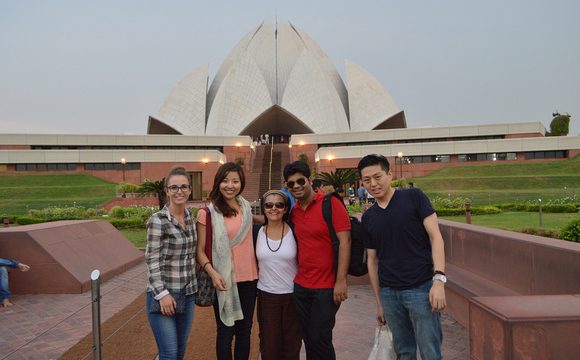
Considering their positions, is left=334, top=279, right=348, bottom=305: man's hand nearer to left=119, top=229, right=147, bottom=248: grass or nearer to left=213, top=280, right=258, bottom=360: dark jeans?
left=213, top=280, right=258, bottom=360: dark jeans

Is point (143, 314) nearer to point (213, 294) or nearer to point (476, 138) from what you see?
point (213, 294)

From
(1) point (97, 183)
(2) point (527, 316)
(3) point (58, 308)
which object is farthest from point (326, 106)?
(2) point (527, 316)

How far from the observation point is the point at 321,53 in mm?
44469

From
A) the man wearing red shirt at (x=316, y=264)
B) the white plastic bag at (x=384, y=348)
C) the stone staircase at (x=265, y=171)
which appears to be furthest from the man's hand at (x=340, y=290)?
the stone staircase at (x=265, y=171)

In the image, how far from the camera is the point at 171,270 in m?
2.39

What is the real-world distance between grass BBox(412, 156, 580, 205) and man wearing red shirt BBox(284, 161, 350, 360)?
14.6 m

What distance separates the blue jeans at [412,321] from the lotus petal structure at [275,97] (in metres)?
35.3

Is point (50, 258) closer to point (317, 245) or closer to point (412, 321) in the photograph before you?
point (317, 245)

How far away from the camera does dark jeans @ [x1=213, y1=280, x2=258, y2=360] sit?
256 centimetres

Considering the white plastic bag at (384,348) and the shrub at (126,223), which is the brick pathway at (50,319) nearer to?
the white plastic bag at (384,348)

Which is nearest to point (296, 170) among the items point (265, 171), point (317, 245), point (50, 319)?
point (317, 245)

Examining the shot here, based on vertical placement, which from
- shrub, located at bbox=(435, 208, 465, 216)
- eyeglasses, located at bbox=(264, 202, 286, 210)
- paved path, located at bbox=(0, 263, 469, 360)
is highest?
eyeglasses, located at bbox=(264, 202, 286, 210)

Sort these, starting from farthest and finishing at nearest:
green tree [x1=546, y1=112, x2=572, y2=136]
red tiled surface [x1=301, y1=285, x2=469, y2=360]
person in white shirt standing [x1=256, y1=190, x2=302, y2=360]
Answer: green tree [x1=546, y1=112, x2=572, y2=136] → red tiled surface [x1=301, y1=285, x2=469, y2=360] → person in white shirt standing [x1=256, y1=190, x2=302, y2=360]

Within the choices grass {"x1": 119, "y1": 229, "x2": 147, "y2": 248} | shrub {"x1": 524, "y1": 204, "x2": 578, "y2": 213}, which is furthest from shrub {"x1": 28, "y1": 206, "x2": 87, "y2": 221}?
shrub {"x1": 524, "y1": 204, "x2": 578, "y2": 213}
